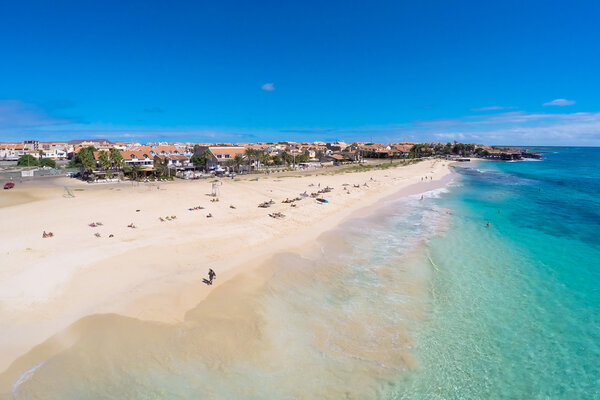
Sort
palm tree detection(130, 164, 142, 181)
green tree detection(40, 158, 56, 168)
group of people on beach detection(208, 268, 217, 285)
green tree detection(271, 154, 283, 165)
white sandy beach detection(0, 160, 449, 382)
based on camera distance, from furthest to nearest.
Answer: green tree detection(271, 154, 283, 165)
green tree detection(40, 158, 56, 168)
palm tree detection(130, 164, 142, 181)
group of people on beach detection(208, 268, 217, 285)
white sandy beach detection(0, 160, 449, 382)

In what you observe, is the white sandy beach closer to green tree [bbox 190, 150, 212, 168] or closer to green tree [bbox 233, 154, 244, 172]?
green tree [bbox 233, 154, 244, 172]

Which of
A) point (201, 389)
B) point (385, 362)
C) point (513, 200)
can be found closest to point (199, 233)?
point (201, 389)

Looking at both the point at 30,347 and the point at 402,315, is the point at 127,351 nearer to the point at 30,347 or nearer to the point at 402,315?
the point at 30,347

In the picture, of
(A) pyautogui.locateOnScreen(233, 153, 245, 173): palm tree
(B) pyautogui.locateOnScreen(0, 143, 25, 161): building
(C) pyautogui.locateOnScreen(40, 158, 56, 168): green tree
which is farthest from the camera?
(B) pyautogui.locateOnScreen(0, 143, 25, 161): building

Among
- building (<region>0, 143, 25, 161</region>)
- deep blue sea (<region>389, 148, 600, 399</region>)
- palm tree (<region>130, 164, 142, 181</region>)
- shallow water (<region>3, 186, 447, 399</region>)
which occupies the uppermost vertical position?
building (<region>0, 143, 25, 161</region>)

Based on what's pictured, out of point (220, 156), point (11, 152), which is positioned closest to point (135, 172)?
point (220, 156)

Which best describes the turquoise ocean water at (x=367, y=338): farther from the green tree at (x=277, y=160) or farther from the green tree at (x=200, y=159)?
the green tree at (x=277, y=160)

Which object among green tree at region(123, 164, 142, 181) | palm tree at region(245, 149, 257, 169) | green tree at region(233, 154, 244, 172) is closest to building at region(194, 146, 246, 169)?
palm tree at region(245, 149, 257, 169)
